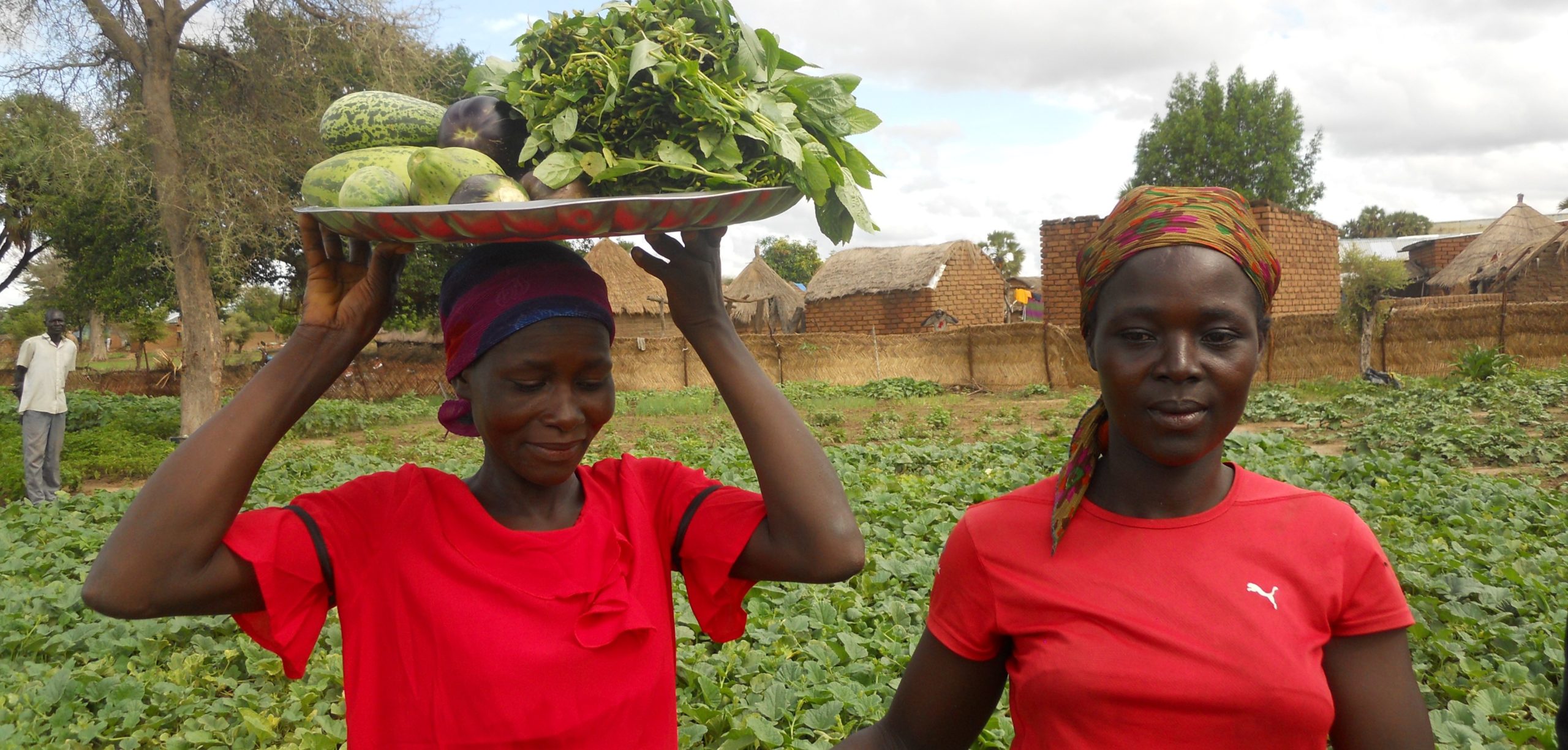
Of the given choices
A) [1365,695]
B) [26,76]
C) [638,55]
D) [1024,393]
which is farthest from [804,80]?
[1024,393]

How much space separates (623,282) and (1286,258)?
60.7 ft

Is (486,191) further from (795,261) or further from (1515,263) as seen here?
(795,261)

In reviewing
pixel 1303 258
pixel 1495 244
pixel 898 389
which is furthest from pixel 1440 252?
pixel 898 389

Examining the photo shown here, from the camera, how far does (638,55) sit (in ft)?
5.01

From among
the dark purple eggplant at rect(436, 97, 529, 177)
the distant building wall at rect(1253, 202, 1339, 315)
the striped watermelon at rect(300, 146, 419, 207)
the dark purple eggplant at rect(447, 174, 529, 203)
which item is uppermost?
the distant building wall at rect(1253, 202, 1339, 315)

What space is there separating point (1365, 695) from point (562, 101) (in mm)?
1490

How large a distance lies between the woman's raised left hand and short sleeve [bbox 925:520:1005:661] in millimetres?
618

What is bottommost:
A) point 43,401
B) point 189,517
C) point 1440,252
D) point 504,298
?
point 43,401

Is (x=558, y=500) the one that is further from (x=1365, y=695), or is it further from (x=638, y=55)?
(x=1365, y=695)

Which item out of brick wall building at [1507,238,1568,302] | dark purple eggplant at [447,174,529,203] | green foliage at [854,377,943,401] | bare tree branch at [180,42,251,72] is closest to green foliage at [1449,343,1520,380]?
green foliage at [854,377,943,401]

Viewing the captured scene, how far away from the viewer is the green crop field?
10.5 ft

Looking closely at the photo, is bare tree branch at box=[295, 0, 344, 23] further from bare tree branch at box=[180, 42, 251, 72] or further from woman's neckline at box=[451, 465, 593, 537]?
woman's neckline at box=[451, 465, 593, 537]

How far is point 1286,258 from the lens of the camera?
15.7m

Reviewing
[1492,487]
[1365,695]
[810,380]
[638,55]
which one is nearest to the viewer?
[1365,695]
